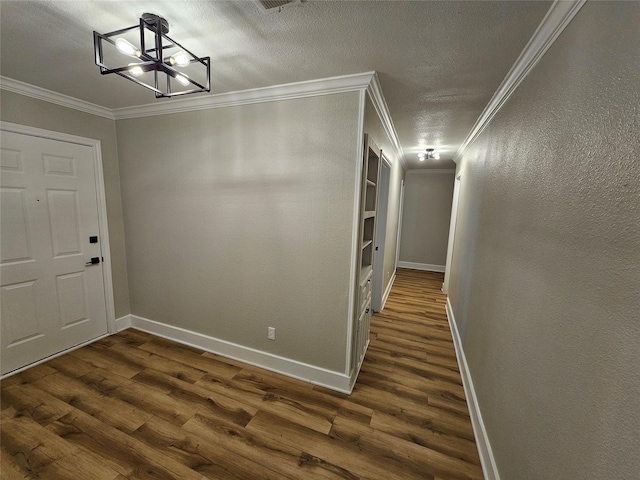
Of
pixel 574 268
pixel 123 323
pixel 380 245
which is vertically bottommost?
pixel 123 323

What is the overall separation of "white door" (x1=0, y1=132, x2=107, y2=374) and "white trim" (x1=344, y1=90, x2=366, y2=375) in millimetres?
2732

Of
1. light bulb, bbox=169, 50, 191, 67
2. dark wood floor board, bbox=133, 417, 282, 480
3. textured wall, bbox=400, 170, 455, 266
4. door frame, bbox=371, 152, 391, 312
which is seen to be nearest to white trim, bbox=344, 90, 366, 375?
dark wood floor board, bbox=133, 417, 282, 480

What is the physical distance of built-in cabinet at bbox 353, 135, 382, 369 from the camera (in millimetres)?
1938

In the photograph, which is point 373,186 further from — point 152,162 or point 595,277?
point 152,162

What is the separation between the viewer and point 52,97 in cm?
224

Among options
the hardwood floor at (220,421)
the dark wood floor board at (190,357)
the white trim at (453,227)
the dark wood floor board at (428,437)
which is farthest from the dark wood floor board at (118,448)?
the white trim at (453,227)

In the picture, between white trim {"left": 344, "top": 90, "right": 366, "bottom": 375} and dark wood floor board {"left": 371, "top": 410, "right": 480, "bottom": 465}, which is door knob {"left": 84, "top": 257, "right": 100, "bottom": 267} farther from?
dark wood floor board {"left": 371, "top": 410, "right": 480, "bottom": 465}

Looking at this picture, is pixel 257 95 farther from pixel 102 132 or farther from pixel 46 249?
pixel 46 249

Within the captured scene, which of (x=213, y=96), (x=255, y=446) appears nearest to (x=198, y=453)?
(x=255, y=446)

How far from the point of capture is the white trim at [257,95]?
1765 mm

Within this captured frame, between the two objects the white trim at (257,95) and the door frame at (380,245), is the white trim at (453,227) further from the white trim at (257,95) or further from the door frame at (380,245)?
the white trim at (257,95)

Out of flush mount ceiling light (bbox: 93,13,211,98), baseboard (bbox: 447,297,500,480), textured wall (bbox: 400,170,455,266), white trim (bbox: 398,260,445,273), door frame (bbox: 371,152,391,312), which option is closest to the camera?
flush mount ceiling light (bbox: 93,13,211,98)

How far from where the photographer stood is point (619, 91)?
74 cm

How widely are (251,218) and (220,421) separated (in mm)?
1550
